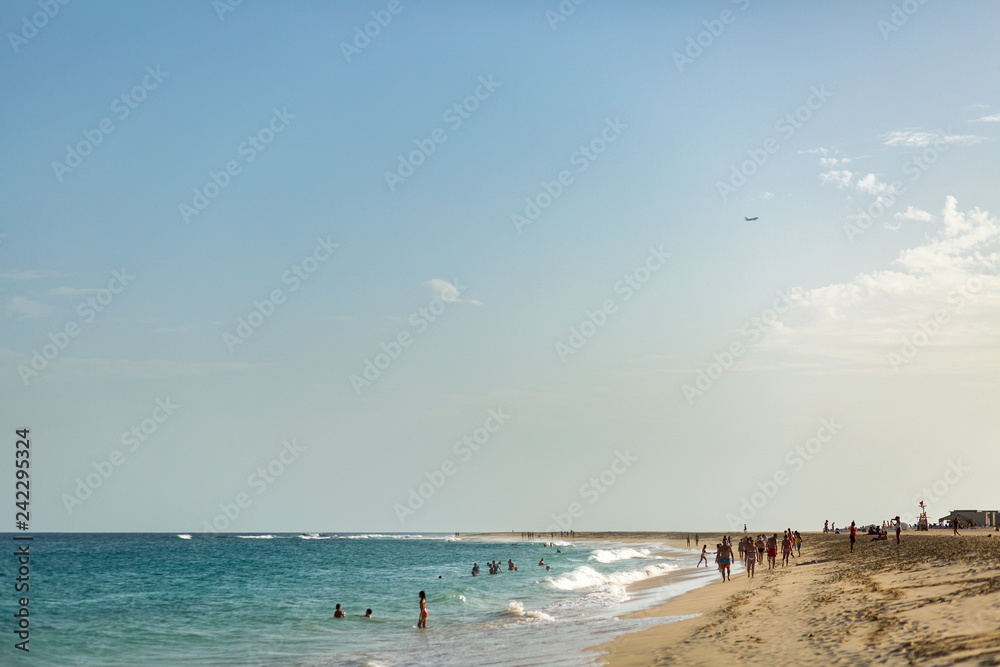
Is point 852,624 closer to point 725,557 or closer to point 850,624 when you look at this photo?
point 850,624

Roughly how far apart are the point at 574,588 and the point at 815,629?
28027mm

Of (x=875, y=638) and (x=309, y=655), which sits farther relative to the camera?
(x=309, y=655)

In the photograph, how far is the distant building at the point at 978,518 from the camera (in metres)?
86.5

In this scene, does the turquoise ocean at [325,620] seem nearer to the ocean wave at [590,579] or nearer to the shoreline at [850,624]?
the ocean wave at [590,579]

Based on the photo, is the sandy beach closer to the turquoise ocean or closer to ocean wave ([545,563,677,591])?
the turquoise ocean

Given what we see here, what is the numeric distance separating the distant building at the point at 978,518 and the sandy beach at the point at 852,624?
7491 centimetres

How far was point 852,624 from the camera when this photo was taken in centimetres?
1425

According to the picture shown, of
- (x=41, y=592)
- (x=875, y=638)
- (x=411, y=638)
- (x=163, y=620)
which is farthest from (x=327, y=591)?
(x=875, y=638)

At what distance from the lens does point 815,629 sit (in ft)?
47.3

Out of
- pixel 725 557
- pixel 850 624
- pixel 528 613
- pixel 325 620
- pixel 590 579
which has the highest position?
pixel 850 624

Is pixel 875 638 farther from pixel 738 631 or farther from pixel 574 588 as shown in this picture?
pixel 574 588

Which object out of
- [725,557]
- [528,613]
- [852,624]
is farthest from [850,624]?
[725,557]

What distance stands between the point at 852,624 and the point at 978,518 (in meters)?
98.1

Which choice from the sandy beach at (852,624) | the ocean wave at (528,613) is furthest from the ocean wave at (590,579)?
the sandy beach at (852,624)
